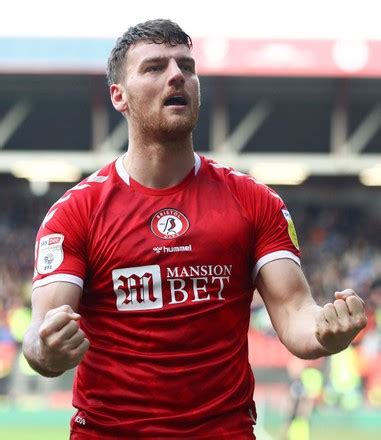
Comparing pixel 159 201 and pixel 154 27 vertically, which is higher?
pixel 154 27

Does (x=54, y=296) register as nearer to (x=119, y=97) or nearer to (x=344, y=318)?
(x=119, y=97)

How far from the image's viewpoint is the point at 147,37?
4.48 metres

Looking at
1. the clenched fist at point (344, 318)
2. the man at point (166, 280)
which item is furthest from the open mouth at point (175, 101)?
the clenched fist at point (344, 318)

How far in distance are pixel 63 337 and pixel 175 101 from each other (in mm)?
1181

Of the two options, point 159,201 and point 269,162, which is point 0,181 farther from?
point 159,201

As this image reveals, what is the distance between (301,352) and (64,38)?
742 inches

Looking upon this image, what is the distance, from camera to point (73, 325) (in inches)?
144

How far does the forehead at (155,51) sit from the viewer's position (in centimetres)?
443

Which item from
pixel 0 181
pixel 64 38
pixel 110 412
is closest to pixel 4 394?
pixel 64 38

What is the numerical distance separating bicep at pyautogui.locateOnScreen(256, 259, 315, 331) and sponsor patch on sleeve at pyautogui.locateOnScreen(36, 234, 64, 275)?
2.63 feet

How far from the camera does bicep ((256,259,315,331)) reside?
432 centimetres

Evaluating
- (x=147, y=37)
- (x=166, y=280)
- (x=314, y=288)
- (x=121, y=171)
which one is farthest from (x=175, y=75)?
(x=314, y=288)

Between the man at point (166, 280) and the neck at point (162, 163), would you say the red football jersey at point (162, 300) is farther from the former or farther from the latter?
the neck at point (162, 163)

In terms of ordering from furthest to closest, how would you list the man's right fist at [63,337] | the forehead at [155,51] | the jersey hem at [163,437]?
the forehead at [155,51], the jersey hem at [163,437], the man's right fist at [63,337]
